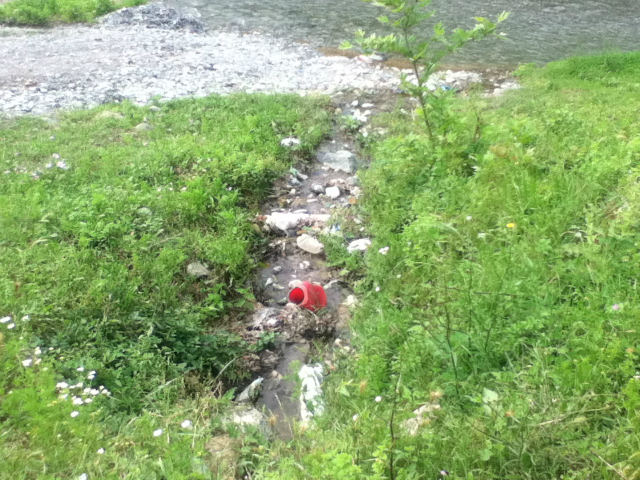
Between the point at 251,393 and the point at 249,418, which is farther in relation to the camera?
the point at 251,393

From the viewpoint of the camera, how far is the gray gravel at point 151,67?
8961 mm

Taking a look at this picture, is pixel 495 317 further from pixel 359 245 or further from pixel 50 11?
pixel 50 11

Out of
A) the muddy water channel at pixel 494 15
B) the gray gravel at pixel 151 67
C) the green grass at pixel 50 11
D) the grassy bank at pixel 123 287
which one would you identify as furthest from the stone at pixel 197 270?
the green grass at pixel 50 11

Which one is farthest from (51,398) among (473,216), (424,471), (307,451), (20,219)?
(473,216)

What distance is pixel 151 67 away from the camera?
1052cm

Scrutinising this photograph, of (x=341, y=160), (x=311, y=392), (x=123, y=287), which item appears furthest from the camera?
(x=341, y=160)

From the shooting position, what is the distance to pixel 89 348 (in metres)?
3.37

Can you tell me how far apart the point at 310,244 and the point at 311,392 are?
6.68 ft

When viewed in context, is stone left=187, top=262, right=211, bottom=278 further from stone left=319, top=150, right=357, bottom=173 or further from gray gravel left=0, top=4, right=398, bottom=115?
gray gravel left=0, top=4, right=398, bottom=115

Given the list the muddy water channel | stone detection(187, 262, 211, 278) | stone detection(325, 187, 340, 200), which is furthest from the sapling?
the muddy water channel

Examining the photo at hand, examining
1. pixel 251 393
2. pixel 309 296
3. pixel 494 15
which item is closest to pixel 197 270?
pixel 309 296

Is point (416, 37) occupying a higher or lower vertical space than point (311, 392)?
higher

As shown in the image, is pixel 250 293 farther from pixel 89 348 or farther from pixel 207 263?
pixel 89 348

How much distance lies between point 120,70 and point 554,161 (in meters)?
9.44
